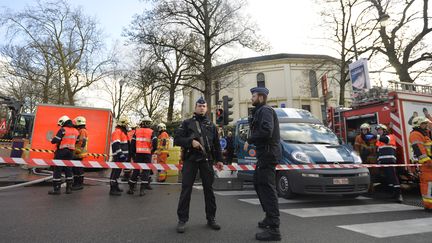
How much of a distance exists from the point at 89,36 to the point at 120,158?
2580cm

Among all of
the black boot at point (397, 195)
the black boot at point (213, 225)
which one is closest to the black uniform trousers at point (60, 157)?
the black boot at point (213, 225)

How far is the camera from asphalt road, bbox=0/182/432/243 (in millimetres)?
3816

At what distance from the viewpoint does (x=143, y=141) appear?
7512mm

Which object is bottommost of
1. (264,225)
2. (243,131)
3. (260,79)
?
(264,225)

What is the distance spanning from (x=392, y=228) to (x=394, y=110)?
448cm

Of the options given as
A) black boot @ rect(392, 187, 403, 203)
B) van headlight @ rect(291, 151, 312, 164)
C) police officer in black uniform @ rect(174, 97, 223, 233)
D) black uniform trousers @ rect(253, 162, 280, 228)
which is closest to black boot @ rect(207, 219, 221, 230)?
police officer in black uniform @ rect(174, 97, 223, 233)

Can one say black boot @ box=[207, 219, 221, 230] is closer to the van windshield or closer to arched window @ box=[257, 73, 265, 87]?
the van windshield

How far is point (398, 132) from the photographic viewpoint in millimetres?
7750

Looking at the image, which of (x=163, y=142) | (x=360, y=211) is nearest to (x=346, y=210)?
(x=360, y=211)

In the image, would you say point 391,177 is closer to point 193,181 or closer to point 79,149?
point 193,181

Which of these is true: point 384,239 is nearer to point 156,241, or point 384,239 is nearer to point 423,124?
point 156,241

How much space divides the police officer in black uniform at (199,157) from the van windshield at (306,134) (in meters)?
3.29

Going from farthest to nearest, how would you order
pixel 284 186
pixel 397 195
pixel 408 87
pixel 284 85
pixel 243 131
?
pixel 284 85, pixel 408 87, pixel 243 131, pixel 397 195, pixel 284 186

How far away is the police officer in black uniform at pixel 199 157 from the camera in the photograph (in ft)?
13.5
